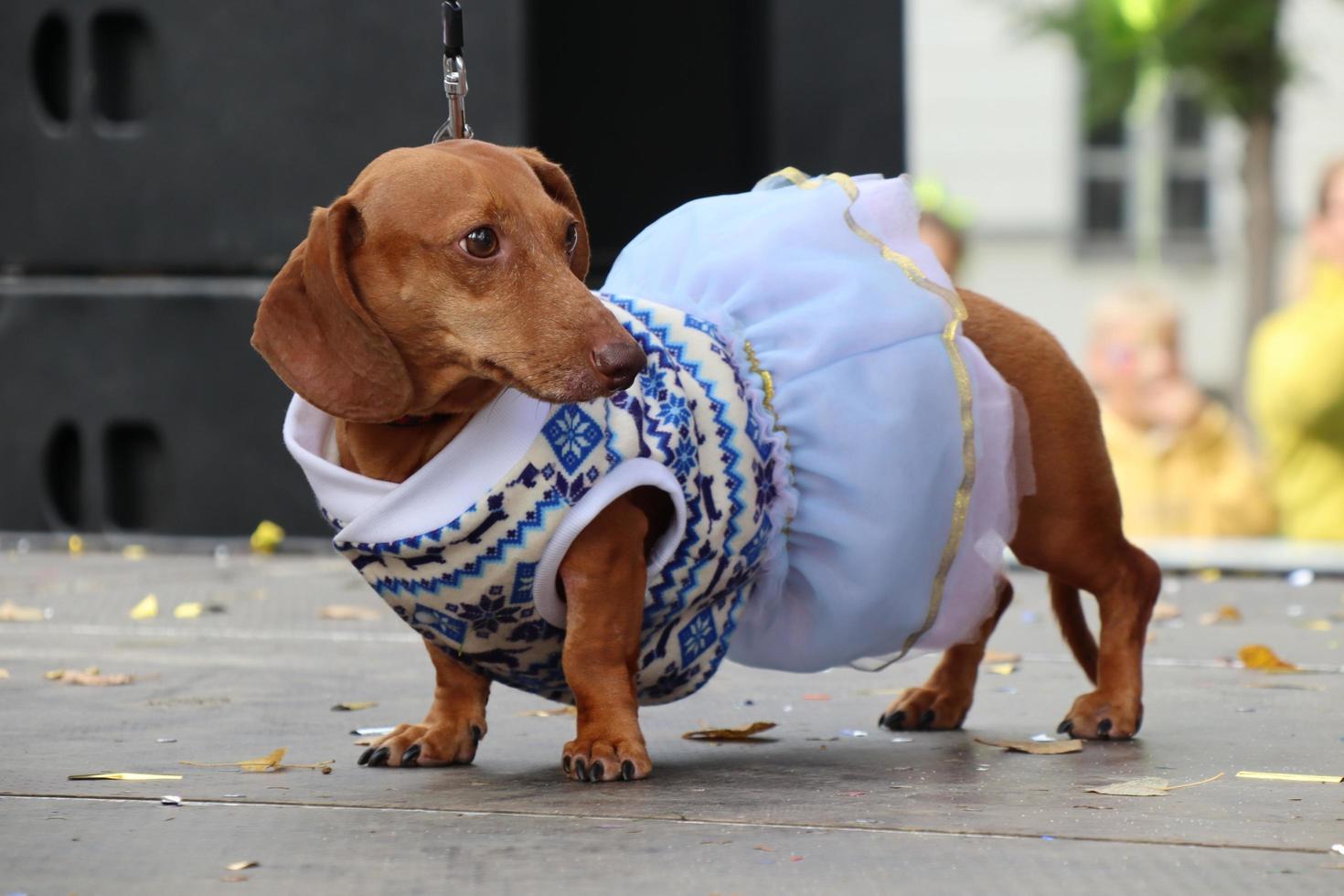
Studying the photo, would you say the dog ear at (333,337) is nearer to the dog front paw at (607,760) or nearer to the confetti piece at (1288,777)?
the dog front paw at (607,760)

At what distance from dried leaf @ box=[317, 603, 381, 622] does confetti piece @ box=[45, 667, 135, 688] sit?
1106mm

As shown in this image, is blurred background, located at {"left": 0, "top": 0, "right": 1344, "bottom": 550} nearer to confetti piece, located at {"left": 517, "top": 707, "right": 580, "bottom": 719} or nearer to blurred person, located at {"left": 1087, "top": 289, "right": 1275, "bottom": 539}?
blurred person, located at {"left": 1087, "top": 289, "right": 1275, "bottom": 539}

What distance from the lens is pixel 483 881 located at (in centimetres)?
256

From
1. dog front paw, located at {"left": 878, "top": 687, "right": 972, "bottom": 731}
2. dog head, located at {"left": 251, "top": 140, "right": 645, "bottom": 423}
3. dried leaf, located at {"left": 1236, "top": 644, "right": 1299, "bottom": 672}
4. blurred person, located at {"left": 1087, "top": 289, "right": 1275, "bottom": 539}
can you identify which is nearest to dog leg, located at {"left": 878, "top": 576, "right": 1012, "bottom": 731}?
dog front paw, located at {"left": 878, "top": 687, "right": 972, "bottom": 731}

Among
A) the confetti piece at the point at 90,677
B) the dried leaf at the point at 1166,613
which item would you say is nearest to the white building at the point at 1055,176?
the dried leaf at the point at 1166,613

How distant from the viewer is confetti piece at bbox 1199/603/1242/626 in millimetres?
5668

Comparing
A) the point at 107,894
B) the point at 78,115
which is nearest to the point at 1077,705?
the point at 107,894

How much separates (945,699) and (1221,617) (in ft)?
6.65

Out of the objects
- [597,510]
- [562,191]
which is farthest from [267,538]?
[597,510]

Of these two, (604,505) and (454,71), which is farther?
(454,71)

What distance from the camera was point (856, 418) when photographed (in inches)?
138

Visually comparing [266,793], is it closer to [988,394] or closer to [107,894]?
[107,894]

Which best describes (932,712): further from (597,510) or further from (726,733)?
(597,510)

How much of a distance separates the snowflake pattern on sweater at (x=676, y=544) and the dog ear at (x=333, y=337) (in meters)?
0.22
